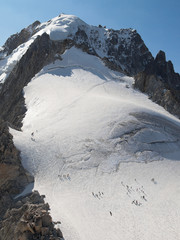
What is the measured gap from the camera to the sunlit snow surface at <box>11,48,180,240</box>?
13523mm

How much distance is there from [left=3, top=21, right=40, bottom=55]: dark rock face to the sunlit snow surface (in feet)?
212

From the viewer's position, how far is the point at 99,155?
2114 cm

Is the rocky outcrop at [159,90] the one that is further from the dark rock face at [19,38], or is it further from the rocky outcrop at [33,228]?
the dark rock face at [19,38]

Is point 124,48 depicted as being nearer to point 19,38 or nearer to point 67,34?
point 67,34

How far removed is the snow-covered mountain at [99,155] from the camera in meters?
13.8

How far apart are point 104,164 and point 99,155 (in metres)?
1.24

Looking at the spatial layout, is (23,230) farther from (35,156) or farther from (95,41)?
(95,41)

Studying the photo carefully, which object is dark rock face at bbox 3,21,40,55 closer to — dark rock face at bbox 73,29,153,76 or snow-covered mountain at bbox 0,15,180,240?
dark rock face at bbox 73,29,153,76

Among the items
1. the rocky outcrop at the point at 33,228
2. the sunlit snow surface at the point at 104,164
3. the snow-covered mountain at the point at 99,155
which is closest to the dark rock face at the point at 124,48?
the snow-covered mountain at the point at 99,155

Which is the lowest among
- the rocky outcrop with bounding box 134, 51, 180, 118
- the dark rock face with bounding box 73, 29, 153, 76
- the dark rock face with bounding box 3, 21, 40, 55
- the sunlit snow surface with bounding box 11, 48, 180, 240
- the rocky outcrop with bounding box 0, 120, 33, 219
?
the rocky outcrop with bounding box 0, 120, 33, 219

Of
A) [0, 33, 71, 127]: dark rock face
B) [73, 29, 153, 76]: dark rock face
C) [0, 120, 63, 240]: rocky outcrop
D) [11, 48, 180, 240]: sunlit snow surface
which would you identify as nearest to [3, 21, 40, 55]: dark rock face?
[73, 29, 153, 76]: dark rock face

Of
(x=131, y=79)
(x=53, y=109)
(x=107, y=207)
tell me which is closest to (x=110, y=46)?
(x=131, y=79)

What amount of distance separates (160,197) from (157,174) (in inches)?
119

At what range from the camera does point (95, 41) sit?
85062 mm
